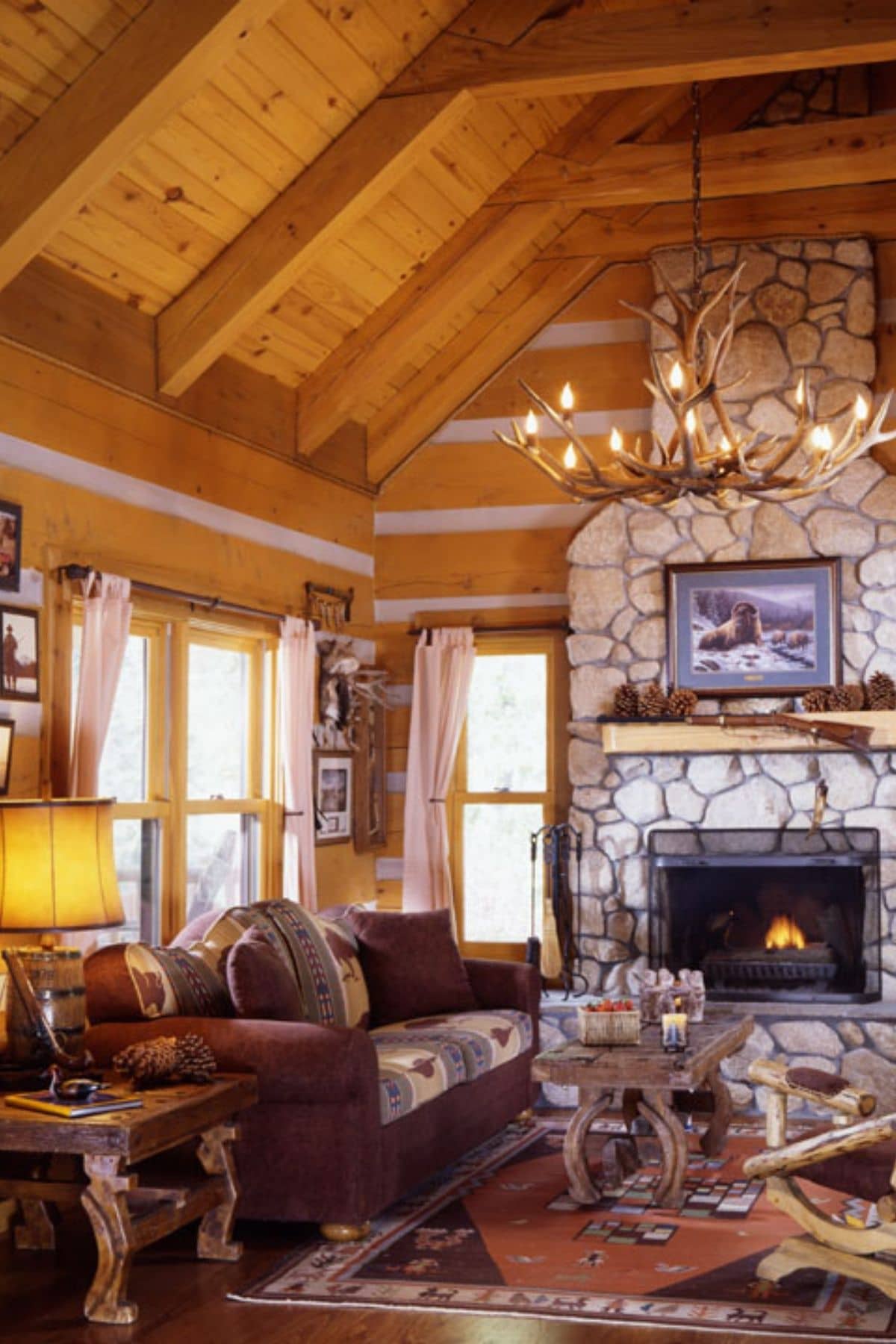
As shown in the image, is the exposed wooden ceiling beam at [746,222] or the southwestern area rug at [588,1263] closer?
the southwestern area rug at [588,1263]

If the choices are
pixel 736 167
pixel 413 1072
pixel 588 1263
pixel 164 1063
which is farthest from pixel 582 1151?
pixel 736 167

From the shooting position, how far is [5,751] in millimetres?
5746

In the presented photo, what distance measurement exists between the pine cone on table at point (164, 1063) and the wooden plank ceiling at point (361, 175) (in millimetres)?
2552

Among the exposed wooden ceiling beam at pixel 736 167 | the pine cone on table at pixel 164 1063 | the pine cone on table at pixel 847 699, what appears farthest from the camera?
the pine cone on table at pixel 847 699

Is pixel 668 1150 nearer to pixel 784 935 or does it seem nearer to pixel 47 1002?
pixel 47 1002

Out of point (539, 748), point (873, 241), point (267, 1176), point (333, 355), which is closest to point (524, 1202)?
point (267, 1176)

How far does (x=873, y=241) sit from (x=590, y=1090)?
4.81m

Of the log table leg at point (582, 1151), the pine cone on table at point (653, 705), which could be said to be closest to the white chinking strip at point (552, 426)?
the pine cone on table at point (653, 705)

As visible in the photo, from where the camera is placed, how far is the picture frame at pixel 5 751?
5707mm

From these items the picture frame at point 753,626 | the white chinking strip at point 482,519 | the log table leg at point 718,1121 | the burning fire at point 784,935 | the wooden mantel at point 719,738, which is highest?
the white chinking strip at point 482,519

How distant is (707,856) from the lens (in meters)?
8.34

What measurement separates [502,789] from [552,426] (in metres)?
2.01

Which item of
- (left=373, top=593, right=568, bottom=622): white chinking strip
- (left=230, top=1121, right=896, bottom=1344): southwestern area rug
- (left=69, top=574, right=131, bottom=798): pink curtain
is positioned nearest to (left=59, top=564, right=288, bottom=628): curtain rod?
(left=69, top=574, right=131, bottom=798): pink curtain

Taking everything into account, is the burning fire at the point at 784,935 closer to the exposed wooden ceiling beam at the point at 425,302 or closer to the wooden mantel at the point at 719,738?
the wooden mantel at the point at 719,738
